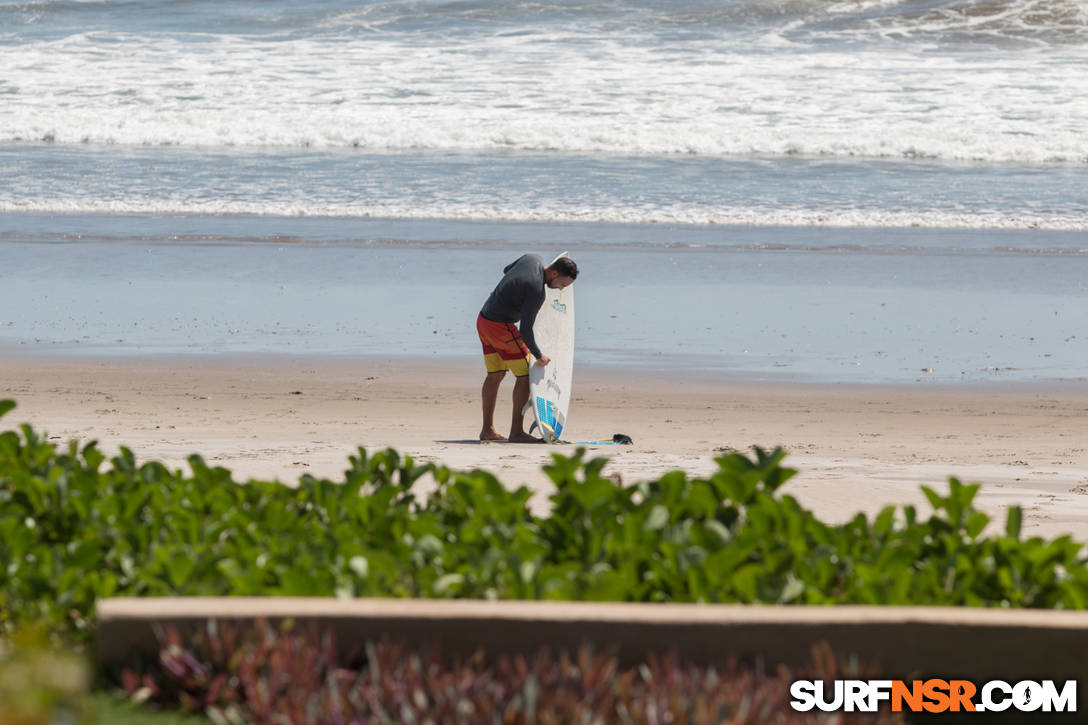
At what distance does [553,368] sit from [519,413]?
39 centimetres

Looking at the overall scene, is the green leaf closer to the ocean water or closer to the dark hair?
the dark hair

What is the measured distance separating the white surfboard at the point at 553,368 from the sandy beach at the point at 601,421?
0.27 meters

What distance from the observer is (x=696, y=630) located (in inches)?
129

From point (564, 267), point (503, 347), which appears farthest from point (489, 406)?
point (564, 267)

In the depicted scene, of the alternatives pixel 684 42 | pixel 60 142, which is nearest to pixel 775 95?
pixel 684 42

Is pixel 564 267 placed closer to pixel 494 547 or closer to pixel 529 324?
pixel 529 324

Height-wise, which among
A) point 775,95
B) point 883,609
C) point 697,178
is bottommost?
point 883,609

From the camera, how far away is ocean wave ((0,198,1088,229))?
661 inches

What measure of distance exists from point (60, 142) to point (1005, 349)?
19346 millimetres

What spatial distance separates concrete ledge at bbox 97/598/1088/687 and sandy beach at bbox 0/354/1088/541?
2.75 m

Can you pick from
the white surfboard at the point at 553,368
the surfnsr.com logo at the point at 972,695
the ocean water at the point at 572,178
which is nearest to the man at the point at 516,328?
the white surfboard at the point at 553,368

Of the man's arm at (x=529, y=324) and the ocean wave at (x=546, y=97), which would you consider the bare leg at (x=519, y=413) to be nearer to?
the man's arm at (x=529, y=324)

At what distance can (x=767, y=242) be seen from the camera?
50.5 feet

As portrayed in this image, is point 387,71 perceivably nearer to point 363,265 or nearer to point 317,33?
point 317,33
